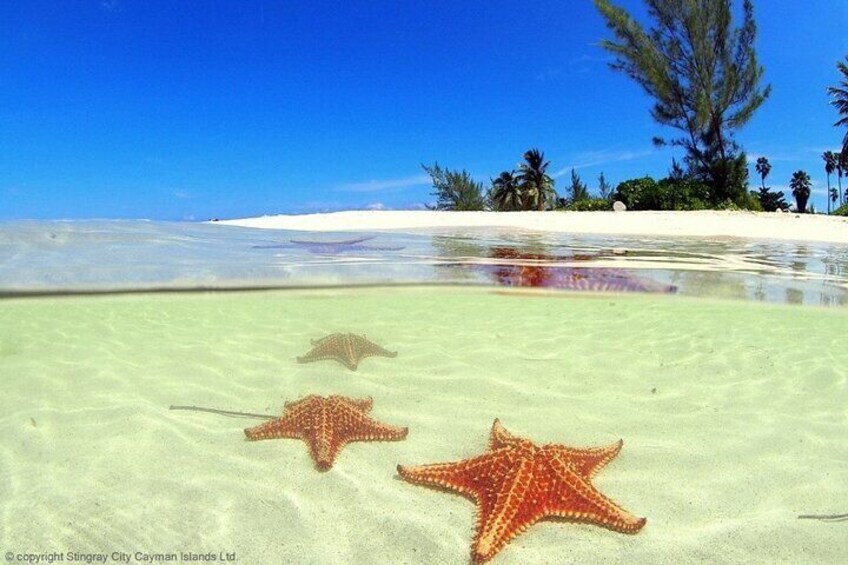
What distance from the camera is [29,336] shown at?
258 inches

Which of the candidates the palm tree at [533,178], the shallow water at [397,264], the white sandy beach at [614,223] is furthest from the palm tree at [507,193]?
the shallow water at [397,264]

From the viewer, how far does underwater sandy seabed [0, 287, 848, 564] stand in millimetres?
2539

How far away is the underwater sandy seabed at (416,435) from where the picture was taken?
2539 millimetres

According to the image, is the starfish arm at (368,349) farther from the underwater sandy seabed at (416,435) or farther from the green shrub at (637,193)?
the green shrub at (637,193)

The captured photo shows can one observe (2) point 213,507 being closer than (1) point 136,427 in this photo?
Yes

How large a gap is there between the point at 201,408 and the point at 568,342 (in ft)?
13.9

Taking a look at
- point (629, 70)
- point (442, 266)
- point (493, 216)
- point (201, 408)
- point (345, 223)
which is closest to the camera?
point (201, 408)

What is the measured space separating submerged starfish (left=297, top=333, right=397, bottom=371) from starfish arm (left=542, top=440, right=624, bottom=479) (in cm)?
277

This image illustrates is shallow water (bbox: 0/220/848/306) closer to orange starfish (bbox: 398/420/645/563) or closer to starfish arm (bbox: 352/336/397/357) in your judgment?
starfish arm (bbox: 352/336/397/357)

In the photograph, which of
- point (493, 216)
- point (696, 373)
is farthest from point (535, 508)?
point (493, 216)

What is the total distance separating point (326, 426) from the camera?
325cm

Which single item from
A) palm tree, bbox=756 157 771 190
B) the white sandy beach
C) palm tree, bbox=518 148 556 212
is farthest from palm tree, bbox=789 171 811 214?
the white sandy beach

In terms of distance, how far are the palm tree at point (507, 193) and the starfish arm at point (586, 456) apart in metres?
50.8

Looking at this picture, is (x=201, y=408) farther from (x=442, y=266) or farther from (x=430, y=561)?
(x=442, y=266)
